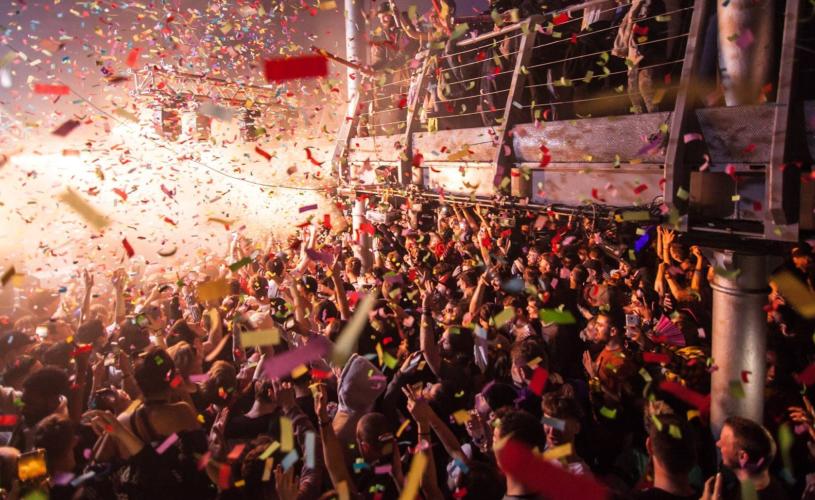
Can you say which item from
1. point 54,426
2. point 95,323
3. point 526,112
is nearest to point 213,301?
point 95,323

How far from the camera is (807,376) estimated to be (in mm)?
3545

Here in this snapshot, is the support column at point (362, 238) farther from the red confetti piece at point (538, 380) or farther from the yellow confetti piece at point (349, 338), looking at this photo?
the red confetti piece at point (538, 380)

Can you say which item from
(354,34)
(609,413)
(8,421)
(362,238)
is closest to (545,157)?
(609,413)

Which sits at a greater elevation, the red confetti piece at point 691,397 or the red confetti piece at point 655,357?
the red confetti piece at point 655,357

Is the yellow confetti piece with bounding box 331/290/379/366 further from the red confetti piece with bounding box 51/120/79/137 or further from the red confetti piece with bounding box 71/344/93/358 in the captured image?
the red confetti piece with bounding box 51/120/79/137

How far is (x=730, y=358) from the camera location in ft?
11.5

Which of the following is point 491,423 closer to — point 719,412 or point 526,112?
point 719,412

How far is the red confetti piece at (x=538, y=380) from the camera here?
3.56 meters

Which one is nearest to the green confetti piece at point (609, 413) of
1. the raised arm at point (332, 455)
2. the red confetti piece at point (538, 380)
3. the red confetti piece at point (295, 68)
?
the red confetti piece at point (538, 380)

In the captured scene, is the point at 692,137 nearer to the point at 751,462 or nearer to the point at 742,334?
the point at 742,334

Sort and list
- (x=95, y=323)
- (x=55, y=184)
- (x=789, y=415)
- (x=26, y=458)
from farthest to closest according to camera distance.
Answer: (x=55, y=184), (x=95, y=323), (x=789, y=415), (x=26, y=458)

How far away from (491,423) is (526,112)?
348cm

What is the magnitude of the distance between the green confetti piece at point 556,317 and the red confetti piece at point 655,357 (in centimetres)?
95

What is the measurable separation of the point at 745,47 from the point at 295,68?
14.1 m
